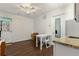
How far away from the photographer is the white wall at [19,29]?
5130mm

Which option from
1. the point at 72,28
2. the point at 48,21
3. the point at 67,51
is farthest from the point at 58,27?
the point at 67,51

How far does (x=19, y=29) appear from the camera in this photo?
5.39m

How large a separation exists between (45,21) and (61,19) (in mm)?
1120

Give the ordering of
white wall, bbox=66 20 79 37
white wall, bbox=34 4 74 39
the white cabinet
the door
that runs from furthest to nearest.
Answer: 1. the door
2. white wall, bbox=34 4 74 39
3. white wall, bbox=66 20 79 37
4. the white cabinet

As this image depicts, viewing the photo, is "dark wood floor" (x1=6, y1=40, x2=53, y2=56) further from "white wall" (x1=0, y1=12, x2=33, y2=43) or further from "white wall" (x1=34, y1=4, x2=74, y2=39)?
"white wall" (x1=34, y1=4, x2=74, y2=39)

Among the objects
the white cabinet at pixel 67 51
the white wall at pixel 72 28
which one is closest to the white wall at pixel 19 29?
the white wall at pixel 72 28

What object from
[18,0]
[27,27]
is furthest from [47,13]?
[18,0]

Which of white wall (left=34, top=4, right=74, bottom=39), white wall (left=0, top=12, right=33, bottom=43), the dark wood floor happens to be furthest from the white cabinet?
white wall (left=0, top=12, right=33, bottom=43)

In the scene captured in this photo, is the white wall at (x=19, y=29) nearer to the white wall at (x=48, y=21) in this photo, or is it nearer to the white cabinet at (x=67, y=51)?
the white wall at (x=48, y=21)

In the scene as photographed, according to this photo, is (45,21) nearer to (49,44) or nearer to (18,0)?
(49,44)

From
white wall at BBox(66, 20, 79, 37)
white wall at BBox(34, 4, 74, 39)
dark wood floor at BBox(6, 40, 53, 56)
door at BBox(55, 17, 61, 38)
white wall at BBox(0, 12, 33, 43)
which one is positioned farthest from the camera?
white wall at BBox(0, 12, 33, 43)

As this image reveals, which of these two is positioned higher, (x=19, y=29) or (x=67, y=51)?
(x=19, y=29)

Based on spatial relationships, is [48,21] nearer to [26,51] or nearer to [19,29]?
[19,29]

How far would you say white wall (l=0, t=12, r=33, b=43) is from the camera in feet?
16.8
